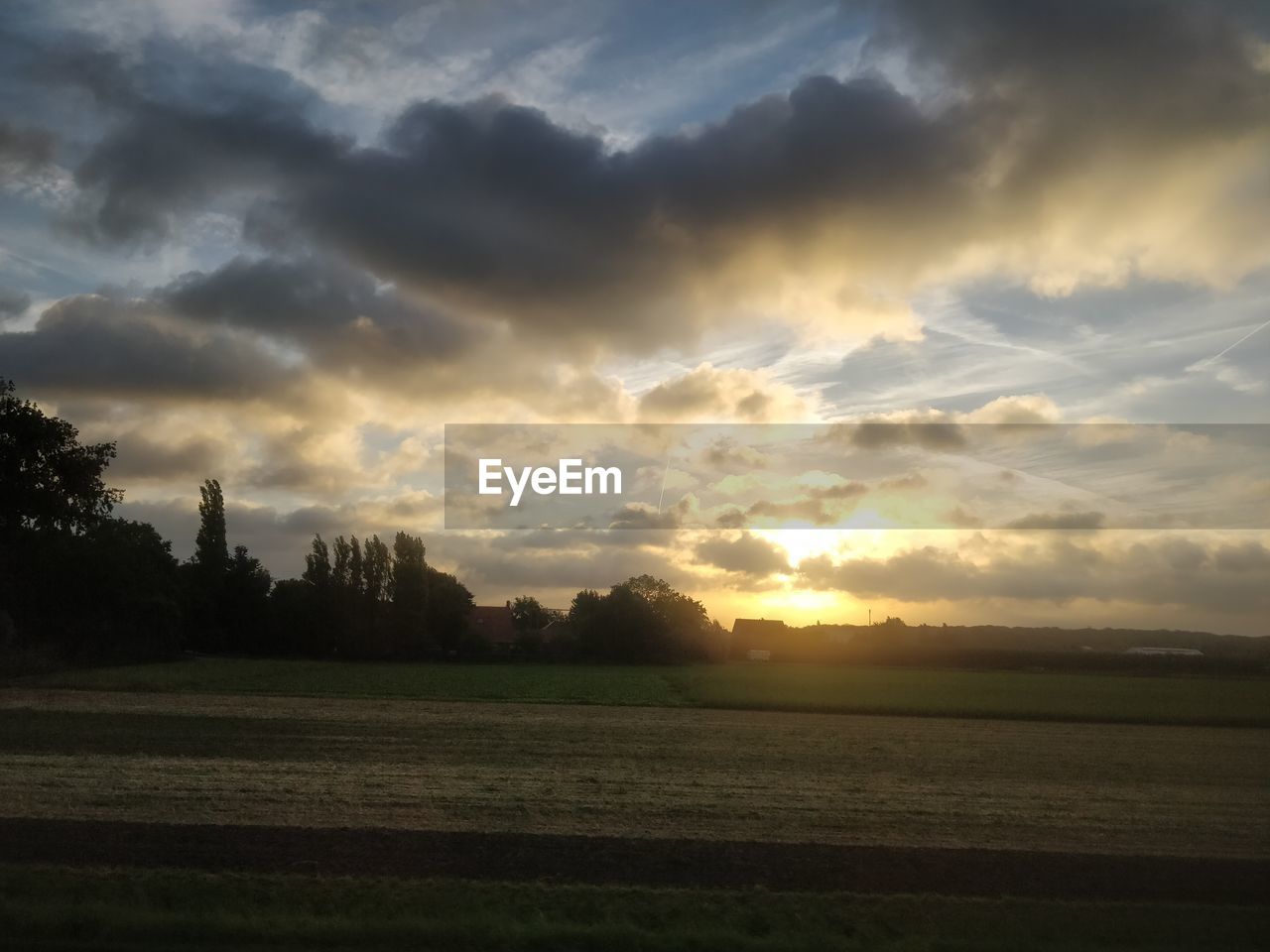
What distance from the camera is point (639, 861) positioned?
37.1 ft

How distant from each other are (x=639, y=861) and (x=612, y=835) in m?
1.52

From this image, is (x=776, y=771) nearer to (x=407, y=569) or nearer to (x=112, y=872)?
(x=112, y=872)

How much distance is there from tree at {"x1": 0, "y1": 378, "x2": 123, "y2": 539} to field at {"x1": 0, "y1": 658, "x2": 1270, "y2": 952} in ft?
65.1

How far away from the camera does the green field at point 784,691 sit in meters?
37.9

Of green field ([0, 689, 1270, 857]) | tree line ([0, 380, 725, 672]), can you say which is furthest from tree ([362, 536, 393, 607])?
green field ([0, 689, 1270, 857])

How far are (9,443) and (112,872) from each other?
137ft

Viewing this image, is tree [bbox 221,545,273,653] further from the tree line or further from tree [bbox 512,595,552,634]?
tree [bbox 512,595,552,634]

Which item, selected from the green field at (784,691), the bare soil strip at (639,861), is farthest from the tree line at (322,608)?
the bare soil strip at (639,861)

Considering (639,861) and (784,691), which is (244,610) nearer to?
(784,691)

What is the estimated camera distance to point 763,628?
126375 mm

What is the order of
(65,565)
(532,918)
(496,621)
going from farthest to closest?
(496,621) → (65,565) → (532,918)

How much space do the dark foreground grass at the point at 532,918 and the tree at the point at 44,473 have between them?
4125 centimetres

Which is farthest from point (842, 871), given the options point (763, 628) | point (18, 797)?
point (763, 628)

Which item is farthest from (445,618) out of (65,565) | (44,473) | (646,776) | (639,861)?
(639,861)
